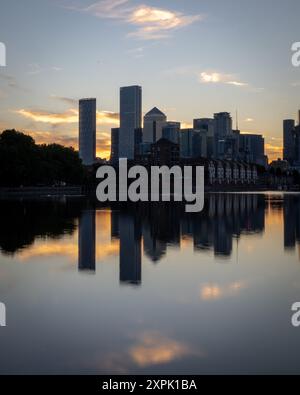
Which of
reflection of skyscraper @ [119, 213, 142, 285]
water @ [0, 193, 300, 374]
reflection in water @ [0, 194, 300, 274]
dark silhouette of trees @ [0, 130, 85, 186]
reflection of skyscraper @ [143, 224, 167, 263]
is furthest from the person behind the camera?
dark silhouette of trees @ [0, 130, 85, 186]

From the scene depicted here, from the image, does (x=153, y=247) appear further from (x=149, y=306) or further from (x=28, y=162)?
(x=28, y=162)

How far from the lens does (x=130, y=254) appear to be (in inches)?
862

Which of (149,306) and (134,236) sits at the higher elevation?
(134,236)

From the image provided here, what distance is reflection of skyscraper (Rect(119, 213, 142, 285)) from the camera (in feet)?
55.4

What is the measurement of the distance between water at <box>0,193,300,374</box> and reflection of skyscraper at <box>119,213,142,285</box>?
42mm

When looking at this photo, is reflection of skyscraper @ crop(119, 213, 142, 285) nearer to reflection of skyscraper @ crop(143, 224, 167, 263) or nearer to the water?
A: the water

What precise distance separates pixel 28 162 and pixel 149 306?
91.9 meters

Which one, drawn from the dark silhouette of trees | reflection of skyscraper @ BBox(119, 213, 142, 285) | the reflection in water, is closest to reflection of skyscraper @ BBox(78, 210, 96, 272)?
the reflection in water

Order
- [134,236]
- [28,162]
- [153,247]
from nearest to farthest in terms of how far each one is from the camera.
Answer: [153,247] < [134,236] < [28,162]

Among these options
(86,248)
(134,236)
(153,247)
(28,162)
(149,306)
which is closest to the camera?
(149,306)

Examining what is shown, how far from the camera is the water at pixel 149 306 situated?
923 centimetres

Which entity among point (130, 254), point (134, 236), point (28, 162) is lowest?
point (130, 254)

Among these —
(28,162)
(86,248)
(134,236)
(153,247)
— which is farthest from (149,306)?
(28,162)

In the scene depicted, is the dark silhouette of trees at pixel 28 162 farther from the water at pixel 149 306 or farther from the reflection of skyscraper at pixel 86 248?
the water at pixel 149 306
